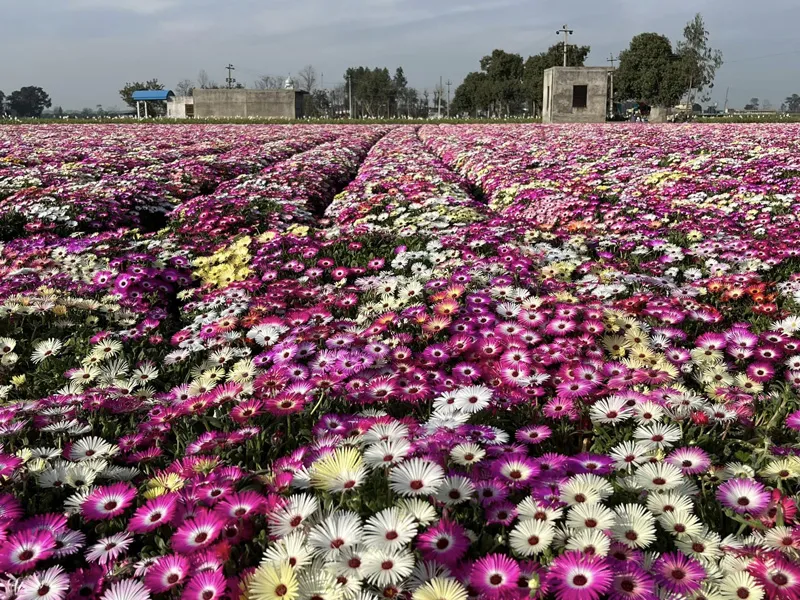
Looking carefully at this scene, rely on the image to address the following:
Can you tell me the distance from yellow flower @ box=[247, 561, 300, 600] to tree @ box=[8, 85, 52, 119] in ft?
516

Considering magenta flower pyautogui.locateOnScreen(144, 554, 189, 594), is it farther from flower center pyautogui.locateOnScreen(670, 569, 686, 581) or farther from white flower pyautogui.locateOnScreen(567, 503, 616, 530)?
flower center pyautogui.locateOnScreen(670, 569, 686, 581)

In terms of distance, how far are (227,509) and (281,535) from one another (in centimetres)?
19

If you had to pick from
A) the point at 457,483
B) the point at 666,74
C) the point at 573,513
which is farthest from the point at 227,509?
the point at 666,74

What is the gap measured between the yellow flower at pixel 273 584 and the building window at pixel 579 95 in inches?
1783

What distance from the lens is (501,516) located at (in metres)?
1.51

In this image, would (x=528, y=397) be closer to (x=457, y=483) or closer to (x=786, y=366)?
(x=457, y=483)

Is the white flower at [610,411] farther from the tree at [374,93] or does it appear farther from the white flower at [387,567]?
the tree at [374,93]

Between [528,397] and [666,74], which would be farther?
[666,74]

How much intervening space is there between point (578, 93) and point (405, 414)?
44.5 metres

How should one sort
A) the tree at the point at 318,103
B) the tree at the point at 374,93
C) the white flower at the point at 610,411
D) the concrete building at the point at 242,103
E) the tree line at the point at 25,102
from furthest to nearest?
1. the tree line at the point at 25,102
2. the tree at the point at 318,103
3. the tree at the point at 374,93
4. the concrete building at the point at 242,103
5. the white flower at the point at 610,411

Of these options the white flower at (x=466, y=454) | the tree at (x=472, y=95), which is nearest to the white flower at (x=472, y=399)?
the white flower at (x=466, y=454)

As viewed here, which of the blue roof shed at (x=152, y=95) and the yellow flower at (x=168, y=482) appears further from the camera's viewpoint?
the blue roof shed at (x=152, y=95)

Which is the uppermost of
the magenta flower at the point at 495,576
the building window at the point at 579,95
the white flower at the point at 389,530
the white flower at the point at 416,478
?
the building window at the point at 579,95

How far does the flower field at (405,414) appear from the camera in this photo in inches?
53.3
